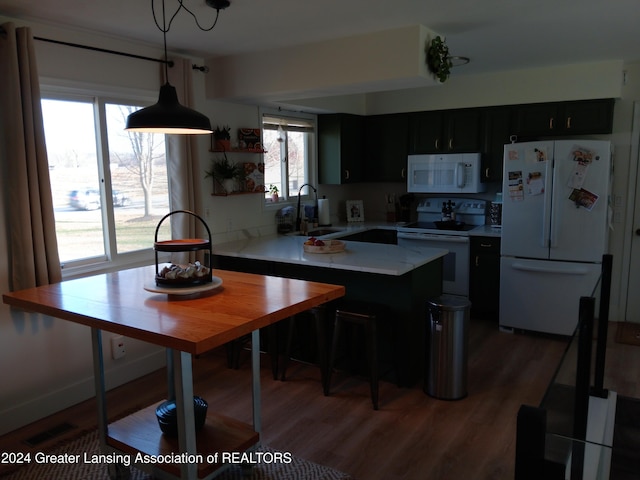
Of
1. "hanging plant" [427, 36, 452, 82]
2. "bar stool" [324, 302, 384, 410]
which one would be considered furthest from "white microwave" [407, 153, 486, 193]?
"bar stool" [324, 302, 384, 410]

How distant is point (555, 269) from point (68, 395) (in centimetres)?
391

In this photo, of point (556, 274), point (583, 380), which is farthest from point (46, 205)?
point (556, 274)

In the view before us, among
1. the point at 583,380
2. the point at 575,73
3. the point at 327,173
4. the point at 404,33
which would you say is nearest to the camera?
the point at 583,380

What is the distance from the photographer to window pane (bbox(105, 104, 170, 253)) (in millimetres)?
3582

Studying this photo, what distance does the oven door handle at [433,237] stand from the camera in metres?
4.87

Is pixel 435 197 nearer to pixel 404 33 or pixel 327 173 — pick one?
pixel 327 173

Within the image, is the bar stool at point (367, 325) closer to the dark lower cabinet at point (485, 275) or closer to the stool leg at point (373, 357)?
the stool leg at point (373, 357)

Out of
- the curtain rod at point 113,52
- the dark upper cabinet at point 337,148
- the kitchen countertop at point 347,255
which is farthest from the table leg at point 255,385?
the dark upper cabinet at point 337,148

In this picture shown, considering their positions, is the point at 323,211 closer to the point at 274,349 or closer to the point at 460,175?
the point at 460,175

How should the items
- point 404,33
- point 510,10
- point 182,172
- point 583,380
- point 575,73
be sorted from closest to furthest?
point 583,380 → point 510,10 → point 404,33 → point 182,172 → point 575,73

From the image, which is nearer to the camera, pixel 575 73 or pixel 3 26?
pixel 3 26

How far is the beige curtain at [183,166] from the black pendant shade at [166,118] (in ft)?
4.97

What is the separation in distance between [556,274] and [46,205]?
13.0ft

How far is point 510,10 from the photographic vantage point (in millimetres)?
2838
